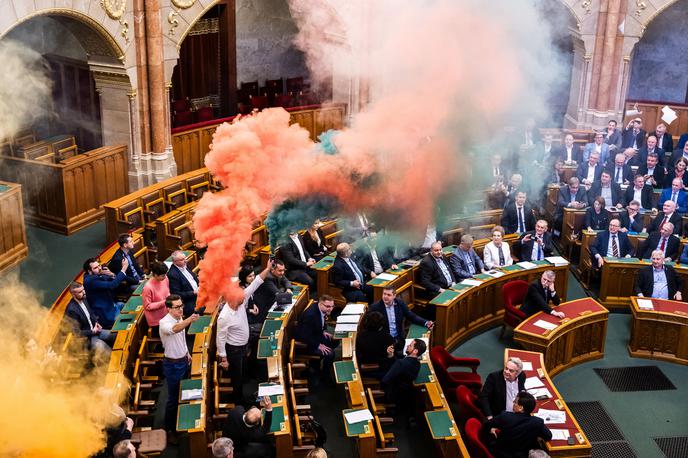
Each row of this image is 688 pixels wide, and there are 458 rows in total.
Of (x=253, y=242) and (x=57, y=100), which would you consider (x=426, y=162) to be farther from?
(x=57, y=100)

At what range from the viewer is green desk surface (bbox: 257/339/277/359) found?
1021 cm

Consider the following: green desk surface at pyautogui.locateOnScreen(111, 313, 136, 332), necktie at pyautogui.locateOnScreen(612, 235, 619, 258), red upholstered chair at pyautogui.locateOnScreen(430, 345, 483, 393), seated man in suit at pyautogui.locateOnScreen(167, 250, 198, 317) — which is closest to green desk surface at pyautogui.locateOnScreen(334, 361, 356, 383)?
red upholstered chair at pyautogui.locateOnScreen(430, 345, 483, 393)

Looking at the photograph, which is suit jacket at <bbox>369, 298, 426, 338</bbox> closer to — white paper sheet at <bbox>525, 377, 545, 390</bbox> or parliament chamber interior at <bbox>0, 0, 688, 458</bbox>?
parliament chamber interior at <bbox>0, 0, 688, 458</bbox>

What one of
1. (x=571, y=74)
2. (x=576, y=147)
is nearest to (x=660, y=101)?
(x=571, y=74)

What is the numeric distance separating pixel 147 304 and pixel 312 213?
349 cm

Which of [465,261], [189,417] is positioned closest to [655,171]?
[465,261]

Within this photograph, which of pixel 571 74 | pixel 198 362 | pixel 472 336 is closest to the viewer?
pixel 198 362

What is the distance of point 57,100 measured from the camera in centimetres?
1862

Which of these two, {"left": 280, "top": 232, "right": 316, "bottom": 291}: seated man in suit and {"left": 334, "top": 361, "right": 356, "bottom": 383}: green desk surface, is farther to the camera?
{"left": 280, "top": 232, "right": 316, "bottom": 291}: seated man in suit

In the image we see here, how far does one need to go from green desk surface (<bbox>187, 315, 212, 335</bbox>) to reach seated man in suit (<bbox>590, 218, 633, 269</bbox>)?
6635 mm

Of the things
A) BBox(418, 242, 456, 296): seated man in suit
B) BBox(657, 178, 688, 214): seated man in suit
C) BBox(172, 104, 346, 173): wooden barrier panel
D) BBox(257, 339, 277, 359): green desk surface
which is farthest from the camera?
BBox(172, 104, 346, 173): wooden barrier panel

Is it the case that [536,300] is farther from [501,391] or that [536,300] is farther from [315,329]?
[315,329]

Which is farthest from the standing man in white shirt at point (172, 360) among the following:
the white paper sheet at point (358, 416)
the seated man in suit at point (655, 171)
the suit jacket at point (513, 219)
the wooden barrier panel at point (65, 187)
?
the seated man in suit at point (655, 171)

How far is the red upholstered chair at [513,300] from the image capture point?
1227 centimetres
